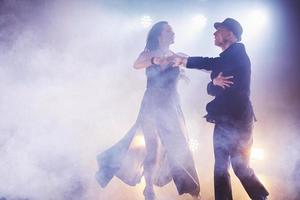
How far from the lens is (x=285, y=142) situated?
8656mm

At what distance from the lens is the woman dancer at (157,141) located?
5.10 metres

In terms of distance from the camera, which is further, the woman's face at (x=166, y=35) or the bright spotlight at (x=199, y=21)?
the bright spotlight at (x=199, y=21)

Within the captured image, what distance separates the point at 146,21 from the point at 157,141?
4.93 meters

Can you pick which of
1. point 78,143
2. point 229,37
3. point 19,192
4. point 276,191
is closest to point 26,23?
point 78,143

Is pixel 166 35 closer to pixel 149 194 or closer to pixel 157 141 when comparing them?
pixel 157 141

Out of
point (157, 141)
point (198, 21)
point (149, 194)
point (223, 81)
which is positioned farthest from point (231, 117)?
point (198, 21)

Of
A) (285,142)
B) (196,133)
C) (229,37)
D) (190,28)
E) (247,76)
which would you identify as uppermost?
(190,28)

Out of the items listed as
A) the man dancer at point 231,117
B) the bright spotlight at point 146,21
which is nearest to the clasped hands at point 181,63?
the man dancer at point 231,117

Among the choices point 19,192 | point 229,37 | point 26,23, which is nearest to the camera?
point 229,37

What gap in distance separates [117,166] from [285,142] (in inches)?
196

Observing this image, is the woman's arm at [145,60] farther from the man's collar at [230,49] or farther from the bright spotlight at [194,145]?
the bright spotlight at [194,145]

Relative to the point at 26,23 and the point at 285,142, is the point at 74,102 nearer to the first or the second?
the point at 26,23

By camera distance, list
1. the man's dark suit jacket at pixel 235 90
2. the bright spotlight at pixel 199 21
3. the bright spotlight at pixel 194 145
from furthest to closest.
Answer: the bright spotlight at pixel 199 21
the bright spotlight at pixel 194 145
the man's dark suit jacket at pixel 235 90

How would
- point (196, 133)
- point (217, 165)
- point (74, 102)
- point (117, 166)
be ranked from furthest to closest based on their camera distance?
point (196, 133)
point (74, 102)
point (117, 166)
point (217, 165)
